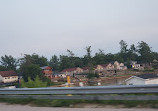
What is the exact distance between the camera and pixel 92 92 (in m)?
6.77

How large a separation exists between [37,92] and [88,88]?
7.88ft

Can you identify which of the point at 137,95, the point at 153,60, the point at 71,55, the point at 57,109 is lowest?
the point at 57,109

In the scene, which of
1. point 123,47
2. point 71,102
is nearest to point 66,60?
point 123,47

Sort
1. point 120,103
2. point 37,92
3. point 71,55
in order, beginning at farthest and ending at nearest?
1. point 71,55
2. point 37,92
3. point 120,103

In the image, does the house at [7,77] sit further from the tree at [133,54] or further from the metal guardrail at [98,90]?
the metal guardrail at [98,90]

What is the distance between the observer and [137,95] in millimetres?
6023

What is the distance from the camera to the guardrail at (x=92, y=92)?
582cm

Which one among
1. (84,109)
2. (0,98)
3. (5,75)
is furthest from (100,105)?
(5,75)

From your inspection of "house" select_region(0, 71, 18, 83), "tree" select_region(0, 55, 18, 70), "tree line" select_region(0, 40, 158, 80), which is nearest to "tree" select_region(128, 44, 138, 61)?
"tree line" select_region(0, 40, 158, 80)

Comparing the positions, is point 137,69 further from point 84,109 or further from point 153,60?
point 84,109

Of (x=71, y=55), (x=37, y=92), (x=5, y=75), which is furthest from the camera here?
(x=71, y=55)

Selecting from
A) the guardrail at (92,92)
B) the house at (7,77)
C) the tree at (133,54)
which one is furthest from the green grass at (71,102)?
the house at (7,77)

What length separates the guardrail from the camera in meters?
5.82

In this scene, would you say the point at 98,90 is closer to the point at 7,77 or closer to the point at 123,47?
the point at 123,47
